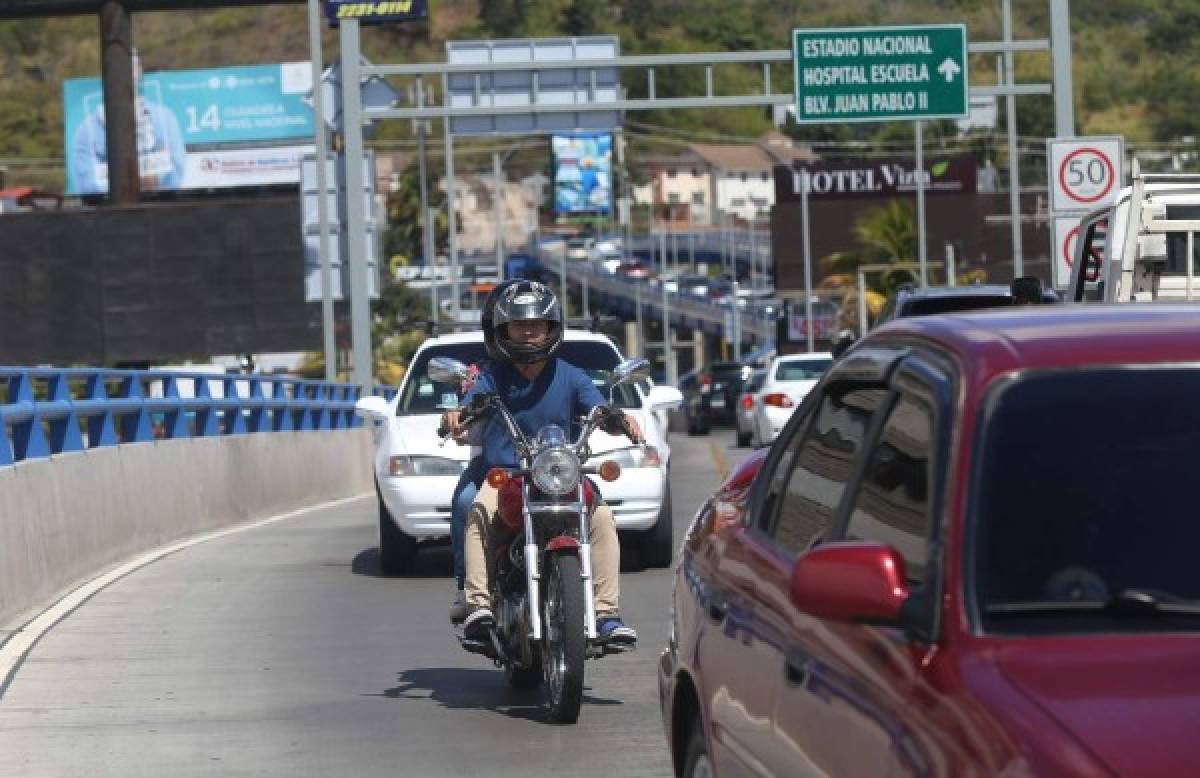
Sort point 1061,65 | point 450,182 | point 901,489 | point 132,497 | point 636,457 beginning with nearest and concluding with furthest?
point 901,489 < point 636,457 < point 132,497 < point 1061,65 < point 450,182

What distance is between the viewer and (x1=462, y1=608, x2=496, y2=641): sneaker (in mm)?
10930

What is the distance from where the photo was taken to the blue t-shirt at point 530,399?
1120cm

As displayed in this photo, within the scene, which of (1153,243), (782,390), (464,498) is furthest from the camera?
(782,390)

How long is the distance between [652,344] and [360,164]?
356ft

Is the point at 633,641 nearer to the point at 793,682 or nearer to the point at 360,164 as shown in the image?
the point at 793,682

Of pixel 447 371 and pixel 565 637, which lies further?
pixel 447 371

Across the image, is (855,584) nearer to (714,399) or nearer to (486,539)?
(486,539)

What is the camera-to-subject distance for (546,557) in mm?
10656

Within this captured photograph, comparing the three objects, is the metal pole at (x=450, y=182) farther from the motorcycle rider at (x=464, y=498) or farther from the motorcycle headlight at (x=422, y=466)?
the motorcycle rider at (x=464, y=498)

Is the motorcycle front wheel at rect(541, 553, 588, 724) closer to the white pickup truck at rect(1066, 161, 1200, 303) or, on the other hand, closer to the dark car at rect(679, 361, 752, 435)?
the white pickup truck at rect(1066, 161, 1200, 303)

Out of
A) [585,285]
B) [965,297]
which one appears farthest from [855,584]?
[585,285]

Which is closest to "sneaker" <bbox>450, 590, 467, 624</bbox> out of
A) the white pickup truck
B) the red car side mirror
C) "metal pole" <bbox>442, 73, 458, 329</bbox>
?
the red car side mirror

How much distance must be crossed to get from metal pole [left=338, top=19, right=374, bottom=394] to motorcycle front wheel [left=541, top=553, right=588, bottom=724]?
26.0m

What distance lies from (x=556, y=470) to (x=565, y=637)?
0.69 metres
